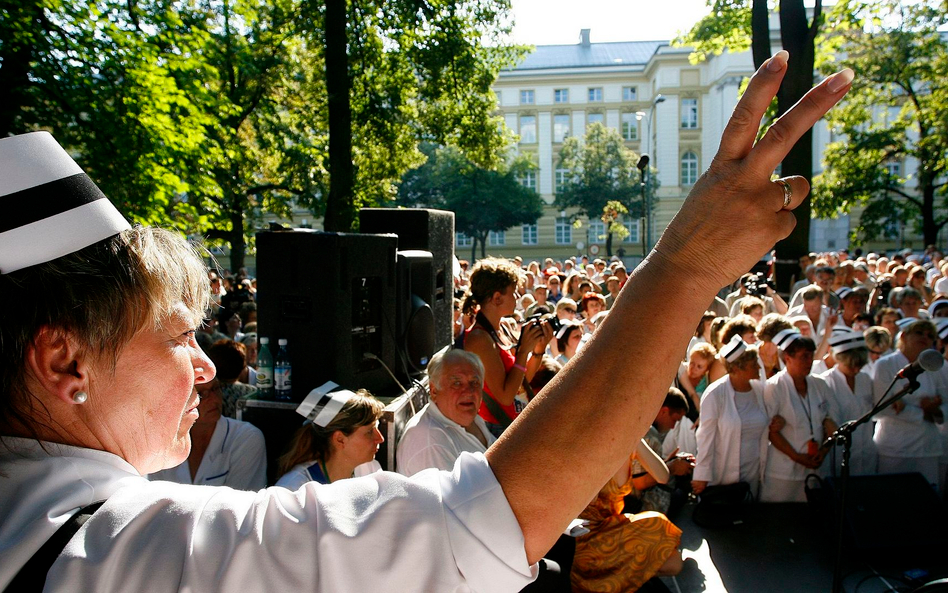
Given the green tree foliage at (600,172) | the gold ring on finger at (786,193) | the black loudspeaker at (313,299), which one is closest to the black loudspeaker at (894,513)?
the black loudspeaker at (313,299)

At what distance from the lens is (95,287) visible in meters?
0.91

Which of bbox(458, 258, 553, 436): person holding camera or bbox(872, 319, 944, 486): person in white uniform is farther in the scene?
bbox(872, 319, 944, 486): person in white uniform

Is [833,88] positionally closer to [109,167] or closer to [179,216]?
[109,167]

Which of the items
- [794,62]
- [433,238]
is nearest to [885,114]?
[794,62]

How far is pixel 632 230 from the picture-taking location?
5909cm

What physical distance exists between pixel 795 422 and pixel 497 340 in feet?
9.57

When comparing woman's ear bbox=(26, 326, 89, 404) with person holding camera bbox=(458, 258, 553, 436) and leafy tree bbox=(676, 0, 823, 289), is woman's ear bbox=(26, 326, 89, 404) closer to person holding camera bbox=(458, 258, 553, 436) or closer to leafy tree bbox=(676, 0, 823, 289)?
person holding camera bbox=(458, 258, 553, 436)

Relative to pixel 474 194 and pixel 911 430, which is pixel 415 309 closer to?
pixel 911 430

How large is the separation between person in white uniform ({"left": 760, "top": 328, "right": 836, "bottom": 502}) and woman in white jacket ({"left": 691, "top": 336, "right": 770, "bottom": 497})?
136mm

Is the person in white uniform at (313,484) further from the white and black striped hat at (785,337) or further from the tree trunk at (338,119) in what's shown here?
the tree trunk at (338,119)

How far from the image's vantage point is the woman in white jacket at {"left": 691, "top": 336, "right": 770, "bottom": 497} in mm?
6039

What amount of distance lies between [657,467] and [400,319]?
2.23 meters

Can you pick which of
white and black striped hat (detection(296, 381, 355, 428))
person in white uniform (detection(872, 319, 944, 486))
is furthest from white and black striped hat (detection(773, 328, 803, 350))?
white and black striped hat (detection(296, 381, 355, 428))

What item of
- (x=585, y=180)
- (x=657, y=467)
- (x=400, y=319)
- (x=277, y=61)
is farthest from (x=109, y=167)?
(x=585, y=180)
